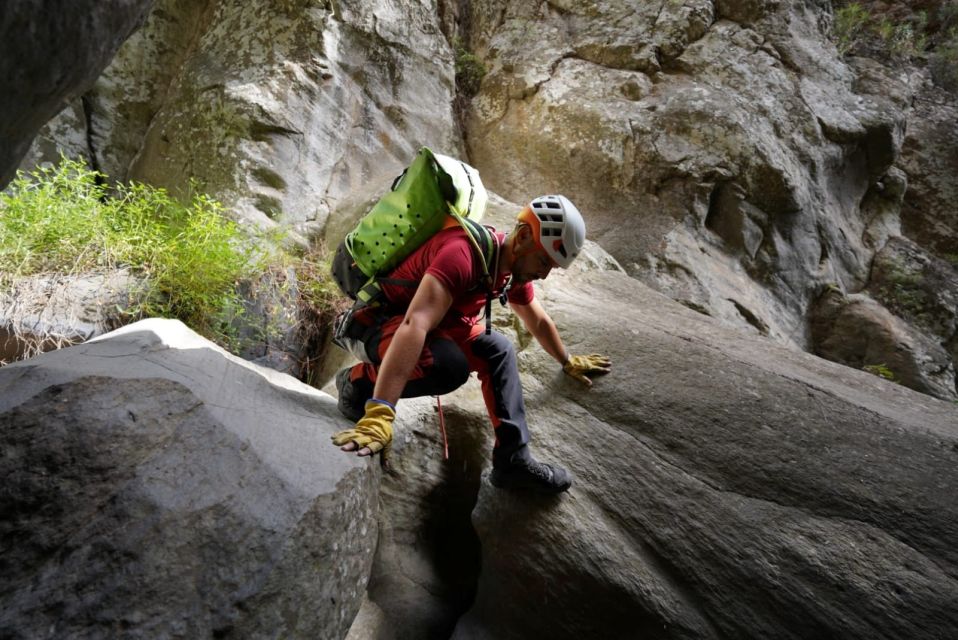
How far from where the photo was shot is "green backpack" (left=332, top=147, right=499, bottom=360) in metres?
2.76

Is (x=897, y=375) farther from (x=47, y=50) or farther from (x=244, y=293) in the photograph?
(x=47, y=50)

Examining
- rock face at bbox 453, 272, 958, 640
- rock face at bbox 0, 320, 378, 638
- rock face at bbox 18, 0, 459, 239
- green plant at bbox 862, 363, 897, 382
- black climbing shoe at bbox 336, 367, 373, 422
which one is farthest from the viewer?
green plant at bbox 862, 363, 897, 382

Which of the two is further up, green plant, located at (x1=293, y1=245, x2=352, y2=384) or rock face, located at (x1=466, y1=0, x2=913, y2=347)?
rock face, located at (x1=466, y1=0, x2=913, y2=347)

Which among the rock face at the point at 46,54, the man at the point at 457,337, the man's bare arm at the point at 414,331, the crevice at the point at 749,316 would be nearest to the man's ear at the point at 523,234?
the man at the point at 457,337

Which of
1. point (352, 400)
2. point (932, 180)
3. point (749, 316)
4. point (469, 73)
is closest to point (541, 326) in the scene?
point (352, 400)

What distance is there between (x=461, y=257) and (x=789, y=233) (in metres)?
7.11

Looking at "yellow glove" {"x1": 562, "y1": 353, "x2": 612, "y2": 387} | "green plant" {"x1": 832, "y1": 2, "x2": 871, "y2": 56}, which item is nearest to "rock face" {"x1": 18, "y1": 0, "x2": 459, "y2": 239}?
"yellow glove" {"x1": 562, "y1": 353, "x2": 612, "y2": 387}

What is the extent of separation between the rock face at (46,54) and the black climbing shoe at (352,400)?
1.79m

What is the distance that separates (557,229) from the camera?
2664 millimetres

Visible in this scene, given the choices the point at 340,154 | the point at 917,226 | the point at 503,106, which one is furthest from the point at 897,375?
the point at 340,154

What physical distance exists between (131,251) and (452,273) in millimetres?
3242

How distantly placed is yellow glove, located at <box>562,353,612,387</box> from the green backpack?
0.93 metres

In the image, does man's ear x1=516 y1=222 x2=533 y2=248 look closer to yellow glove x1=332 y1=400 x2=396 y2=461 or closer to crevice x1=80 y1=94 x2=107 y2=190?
yellow glove x1=332 y1=400 x2=396 y2=461

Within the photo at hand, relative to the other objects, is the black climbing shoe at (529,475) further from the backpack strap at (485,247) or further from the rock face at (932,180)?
the rock face at (932,180)
